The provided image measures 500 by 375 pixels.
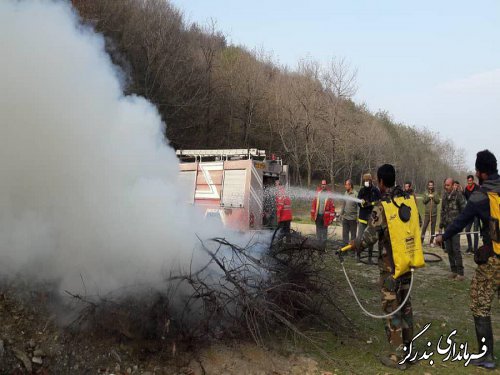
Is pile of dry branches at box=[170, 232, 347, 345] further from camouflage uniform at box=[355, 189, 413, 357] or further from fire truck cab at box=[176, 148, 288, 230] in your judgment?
fire truck cab at box=[176, 148, 288, 230]

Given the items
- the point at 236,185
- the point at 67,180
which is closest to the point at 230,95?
the point at 236,185

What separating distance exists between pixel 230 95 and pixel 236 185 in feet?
75.0

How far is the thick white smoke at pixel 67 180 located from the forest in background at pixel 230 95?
11.6 metres

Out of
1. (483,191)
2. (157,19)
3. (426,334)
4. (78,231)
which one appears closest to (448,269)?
(426,334)

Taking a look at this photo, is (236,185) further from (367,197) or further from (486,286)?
(486,286)

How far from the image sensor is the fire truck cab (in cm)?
1091

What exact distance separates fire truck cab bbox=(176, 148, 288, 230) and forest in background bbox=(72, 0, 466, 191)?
7.60 m

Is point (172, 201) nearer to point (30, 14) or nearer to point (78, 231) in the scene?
point (78, 231)

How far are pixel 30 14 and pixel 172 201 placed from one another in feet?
8.91

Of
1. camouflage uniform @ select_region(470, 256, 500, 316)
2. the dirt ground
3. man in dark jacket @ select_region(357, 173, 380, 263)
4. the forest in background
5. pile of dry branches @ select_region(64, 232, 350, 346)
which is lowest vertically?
the dirt ground

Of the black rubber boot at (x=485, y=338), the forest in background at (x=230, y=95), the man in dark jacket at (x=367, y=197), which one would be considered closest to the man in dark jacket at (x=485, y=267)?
the black rubber boot at (x=485, y=338)

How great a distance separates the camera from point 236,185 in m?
Result: 11.1

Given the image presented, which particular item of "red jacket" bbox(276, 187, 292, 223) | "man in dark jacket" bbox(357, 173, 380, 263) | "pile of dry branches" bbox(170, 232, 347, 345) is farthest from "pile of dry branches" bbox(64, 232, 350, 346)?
"red jacket" bbox(276, 187, 292, 223)

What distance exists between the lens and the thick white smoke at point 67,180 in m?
4.56
